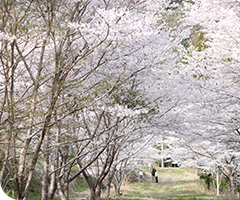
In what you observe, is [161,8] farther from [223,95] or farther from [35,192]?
[35,192]

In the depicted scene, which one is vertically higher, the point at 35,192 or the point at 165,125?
the point at 165,125

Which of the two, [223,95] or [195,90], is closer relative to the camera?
[223,95]

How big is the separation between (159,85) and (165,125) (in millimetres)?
1380

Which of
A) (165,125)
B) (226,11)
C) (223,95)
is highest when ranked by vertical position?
(226,11)

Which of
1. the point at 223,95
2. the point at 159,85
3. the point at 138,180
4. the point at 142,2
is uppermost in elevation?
the point at 142,2

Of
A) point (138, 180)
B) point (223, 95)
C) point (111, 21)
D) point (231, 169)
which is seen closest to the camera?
point (111, 21)

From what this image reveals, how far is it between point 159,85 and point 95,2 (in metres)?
3.25

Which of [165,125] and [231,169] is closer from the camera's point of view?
[165,125]

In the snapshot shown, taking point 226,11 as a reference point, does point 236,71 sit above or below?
below

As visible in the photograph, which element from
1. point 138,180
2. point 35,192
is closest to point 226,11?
point 35,192

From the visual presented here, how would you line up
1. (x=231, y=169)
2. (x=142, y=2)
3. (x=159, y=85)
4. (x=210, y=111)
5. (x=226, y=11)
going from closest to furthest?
(x=226, y=11)
(x=142, y=2)
(x=159, y=85)
(x=210, y=111)
(x=231, y=169)

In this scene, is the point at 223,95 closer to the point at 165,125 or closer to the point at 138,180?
the point at 165,125

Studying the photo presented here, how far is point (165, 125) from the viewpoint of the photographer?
356 inches

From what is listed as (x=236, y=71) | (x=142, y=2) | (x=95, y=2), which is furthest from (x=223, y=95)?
(x=95, y=2)
